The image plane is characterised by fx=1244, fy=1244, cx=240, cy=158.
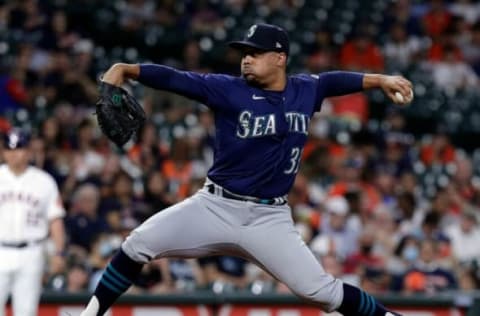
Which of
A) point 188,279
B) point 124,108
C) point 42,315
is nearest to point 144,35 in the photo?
point 188,279

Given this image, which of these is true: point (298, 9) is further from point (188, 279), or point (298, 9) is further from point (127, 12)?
point (188, 279)

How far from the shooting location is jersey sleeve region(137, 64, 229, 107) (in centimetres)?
580

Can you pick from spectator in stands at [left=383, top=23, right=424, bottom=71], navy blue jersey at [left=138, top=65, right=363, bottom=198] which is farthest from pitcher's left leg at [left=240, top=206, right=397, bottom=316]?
spectator in stands at [left=383, top=23, right=424, bottom=71]

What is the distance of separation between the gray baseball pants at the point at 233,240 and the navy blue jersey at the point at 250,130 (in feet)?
0.40

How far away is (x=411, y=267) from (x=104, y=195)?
2656mm

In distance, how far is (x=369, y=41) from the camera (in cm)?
1481

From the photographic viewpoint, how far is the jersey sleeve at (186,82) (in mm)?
5797

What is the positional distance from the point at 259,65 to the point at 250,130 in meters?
0.32

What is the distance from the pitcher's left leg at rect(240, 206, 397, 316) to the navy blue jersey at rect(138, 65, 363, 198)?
0.15 metres

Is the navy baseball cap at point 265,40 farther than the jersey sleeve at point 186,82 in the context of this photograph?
Yes

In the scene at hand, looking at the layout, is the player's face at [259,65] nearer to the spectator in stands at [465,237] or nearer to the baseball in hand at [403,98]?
the baseball in hand at [403,98]

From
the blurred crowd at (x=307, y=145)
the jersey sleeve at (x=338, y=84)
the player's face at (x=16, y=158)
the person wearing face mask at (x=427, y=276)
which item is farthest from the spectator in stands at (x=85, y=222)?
the jersey sleeve at (x=338, y=84)

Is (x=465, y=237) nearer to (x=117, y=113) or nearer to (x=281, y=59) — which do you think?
(x=281, y=59)

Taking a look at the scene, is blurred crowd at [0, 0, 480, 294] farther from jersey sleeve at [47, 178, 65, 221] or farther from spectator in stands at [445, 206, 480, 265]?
jersey sleeve at [47, 178, 65, 221]
